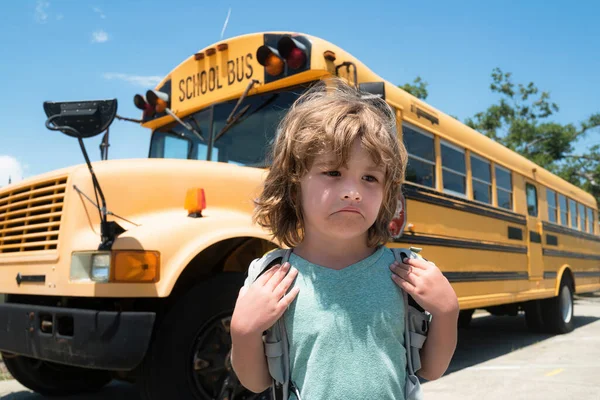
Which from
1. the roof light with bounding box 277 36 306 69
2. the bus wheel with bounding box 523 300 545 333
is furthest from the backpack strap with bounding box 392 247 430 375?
the bus wheel with bounding box 523 300 545 333

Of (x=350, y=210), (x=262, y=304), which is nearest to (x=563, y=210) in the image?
(x=350, y=210)

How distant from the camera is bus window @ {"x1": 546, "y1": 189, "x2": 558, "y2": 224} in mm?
7018

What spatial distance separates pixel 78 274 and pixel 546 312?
627cm

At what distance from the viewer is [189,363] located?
7.98 ft

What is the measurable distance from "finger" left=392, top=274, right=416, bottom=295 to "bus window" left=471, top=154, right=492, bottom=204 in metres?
4.09

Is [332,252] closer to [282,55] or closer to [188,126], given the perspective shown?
[282,55]

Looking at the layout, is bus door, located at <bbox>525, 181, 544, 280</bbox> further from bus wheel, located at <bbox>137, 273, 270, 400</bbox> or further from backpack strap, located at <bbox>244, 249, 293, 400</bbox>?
backpack strap, located at <bbox>244, 249, 293, 400</bbox>

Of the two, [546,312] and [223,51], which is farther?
[546,312]

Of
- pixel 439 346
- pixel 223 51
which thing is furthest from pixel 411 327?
pixel 223 51

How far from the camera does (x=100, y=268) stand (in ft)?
7.85

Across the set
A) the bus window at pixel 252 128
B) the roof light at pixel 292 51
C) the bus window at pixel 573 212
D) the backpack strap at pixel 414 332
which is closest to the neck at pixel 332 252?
the backpack strap at pixel 414 332

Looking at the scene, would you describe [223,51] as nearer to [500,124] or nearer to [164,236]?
[164,236]

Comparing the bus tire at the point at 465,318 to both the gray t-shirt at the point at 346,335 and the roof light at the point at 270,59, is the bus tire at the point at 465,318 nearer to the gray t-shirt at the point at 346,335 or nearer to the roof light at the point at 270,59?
the roof light at the point at 270,59

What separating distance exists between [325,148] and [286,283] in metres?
0.29
